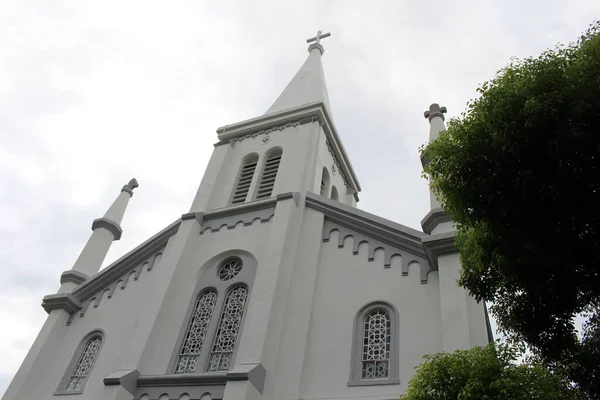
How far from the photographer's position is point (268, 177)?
16016mm

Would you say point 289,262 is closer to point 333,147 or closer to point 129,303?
point 129,303

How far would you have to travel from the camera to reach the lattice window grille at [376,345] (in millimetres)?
9781

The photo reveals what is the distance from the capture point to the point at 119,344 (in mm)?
12391

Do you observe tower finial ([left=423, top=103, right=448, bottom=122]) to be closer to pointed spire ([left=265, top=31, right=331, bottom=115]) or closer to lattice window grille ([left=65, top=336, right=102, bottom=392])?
pointed spire ([left=265, top=31, right=331, bottom=115])

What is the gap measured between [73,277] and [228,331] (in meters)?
6.05

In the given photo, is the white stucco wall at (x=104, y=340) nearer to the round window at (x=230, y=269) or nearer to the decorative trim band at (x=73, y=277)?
the decorative trim band at (x=73, y=277)

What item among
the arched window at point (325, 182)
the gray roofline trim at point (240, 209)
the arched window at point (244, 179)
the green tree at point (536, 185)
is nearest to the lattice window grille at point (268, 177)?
the arched window at point (244, 179)

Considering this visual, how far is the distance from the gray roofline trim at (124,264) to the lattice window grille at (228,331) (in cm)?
342

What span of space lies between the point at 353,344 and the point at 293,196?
4742mm

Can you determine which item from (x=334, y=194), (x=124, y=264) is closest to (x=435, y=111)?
(x=334, y=194)

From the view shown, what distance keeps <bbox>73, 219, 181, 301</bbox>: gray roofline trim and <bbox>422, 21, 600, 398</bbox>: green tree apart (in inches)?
383

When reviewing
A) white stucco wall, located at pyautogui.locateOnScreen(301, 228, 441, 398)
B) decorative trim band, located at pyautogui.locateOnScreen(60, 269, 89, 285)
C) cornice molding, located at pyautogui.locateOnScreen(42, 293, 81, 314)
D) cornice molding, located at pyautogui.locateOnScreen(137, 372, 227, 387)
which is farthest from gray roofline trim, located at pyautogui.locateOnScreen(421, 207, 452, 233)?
decorative trim band, located at pyautogui.locateOnScreen(60, 269, 89, 285)

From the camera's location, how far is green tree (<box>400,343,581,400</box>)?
6.24 meters

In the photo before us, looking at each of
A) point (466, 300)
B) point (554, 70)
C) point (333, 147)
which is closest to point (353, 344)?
point (466, 300)
